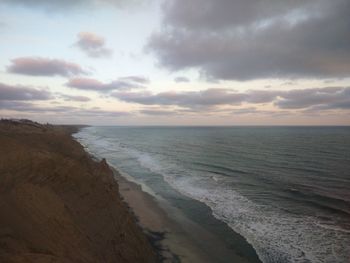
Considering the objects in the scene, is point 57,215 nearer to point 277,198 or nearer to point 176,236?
point 176,236

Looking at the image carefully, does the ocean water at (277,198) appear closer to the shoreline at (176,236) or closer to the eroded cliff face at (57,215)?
the shoreline at (176,236)

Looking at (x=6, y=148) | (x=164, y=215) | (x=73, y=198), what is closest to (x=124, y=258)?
(x=73, y=198)

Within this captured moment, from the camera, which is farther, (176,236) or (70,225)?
(176,236)

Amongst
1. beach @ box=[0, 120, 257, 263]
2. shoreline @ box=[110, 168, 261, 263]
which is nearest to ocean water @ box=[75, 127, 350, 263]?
shoreline @ box=[110, 168, 261, 263]

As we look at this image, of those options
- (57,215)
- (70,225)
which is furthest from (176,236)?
(57,215)

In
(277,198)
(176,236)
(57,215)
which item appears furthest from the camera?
(277,198)

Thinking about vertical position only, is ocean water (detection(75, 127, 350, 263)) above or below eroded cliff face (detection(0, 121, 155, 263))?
below

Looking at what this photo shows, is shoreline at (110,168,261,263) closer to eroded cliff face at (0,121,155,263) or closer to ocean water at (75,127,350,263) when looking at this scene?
ocean water at (75,127,350,263)

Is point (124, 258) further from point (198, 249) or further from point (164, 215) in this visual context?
point (164, 215)
